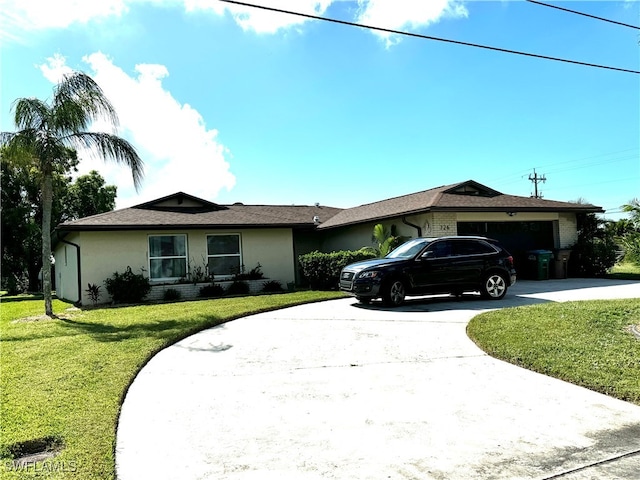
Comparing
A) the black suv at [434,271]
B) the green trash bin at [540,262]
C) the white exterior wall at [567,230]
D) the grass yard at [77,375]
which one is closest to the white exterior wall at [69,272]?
the grass yard at [77,375]

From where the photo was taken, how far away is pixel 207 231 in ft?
57.1

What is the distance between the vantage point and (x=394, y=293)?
11102 mm

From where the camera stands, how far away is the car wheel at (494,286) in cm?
1184

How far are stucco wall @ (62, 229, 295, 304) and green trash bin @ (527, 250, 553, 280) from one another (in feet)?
30.9

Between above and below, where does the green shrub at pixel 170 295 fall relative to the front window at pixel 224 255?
below

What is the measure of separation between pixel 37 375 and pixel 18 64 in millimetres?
6874

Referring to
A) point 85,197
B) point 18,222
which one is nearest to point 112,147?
point 18,222

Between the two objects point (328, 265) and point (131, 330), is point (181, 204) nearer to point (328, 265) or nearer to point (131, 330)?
point (328, 265)

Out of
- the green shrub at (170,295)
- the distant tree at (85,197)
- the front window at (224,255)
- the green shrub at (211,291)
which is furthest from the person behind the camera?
the distant tree at (85,197)

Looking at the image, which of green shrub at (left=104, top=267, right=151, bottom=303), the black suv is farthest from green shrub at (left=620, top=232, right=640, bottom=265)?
green shrub at (left=104, top=267, right=151, bottom=303)

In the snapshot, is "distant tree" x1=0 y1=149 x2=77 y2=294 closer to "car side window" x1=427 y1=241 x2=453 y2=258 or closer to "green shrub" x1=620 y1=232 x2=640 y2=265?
"car side window" x1=427 y1=241 x2=453 y2=258

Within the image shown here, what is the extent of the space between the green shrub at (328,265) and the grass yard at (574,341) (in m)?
6.97

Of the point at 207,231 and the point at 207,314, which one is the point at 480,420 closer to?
the point at 207,314

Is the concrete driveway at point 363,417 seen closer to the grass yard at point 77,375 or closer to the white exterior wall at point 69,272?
the grass yard at point 77,375
